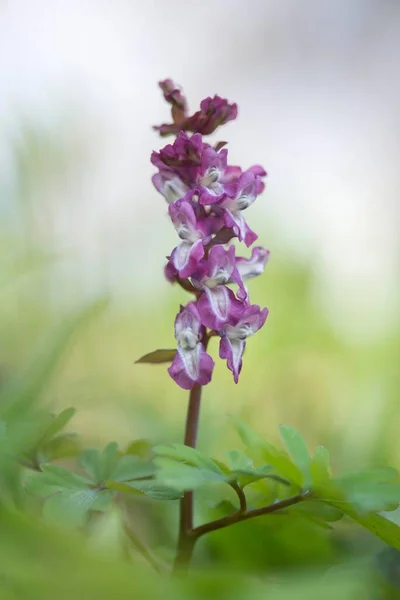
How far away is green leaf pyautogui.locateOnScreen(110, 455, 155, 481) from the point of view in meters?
0.54

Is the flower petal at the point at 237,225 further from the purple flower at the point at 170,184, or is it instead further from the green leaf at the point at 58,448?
the green leaf at the point at 58,448

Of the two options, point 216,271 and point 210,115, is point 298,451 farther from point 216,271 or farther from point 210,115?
point 210,115

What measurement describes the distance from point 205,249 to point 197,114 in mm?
147

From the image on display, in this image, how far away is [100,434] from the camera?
0.95 meters

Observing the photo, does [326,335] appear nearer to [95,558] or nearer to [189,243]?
[189,243]

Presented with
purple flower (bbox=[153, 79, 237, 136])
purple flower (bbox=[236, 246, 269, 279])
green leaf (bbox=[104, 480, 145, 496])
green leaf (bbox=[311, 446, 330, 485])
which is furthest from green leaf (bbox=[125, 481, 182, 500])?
purple flower (bbox=[153, 79, 237, 136])

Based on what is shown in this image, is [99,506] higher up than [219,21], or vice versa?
[219,21]

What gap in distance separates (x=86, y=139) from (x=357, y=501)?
134cm

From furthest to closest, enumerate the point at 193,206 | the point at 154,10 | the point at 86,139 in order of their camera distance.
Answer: the point at 154,10, the point at 86,139, the point at 193,206

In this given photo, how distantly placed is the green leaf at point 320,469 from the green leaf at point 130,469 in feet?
0.51

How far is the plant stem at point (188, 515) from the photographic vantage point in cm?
52

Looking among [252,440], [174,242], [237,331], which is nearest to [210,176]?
[237,331]

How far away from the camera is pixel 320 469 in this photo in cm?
46

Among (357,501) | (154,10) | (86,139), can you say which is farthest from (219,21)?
(357,501)
